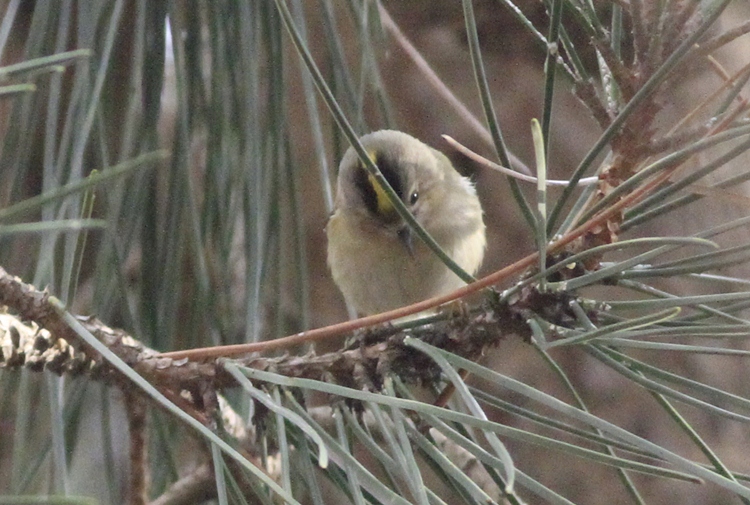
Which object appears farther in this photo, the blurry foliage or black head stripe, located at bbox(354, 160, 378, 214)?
black head stripe, located at bbox(354, 160, 378, 214)

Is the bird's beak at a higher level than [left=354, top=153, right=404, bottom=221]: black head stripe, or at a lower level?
lower

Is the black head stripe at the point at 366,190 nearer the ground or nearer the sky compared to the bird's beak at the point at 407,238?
nearer the sky

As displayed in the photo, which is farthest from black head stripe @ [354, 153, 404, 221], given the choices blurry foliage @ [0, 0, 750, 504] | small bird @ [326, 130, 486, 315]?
blurry foliage @ [0, 0, 750, 504]

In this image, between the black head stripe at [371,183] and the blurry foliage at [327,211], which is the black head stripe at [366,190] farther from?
the blurry foliage at [327,211]

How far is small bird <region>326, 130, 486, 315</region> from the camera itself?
98cm

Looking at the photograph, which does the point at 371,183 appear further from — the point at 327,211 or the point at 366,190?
the point at 327,211

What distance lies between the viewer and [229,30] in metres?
0.72

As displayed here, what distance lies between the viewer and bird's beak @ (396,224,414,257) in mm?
931

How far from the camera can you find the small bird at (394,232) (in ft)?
3.21

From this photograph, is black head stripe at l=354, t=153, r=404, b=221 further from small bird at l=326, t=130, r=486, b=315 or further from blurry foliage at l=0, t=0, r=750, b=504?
blurry foliage at l=0, t=0, r=750, b=504

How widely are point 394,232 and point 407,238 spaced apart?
5 cm

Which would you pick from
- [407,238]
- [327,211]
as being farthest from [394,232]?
[327,211]

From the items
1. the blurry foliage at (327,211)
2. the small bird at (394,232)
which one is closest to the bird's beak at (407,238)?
the small bird at (394,232)

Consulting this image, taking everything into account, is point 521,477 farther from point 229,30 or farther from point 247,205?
point 229,30
